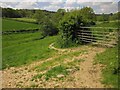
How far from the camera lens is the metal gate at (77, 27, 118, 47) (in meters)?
20.0

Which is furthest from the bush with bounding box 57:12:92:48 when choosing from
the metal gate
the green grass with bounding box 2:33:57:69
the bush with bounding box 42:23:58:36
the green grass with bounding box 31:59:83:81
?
the bush with bounding box 42:23:58:36

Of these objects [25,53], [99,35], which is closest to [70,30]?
[99,35]

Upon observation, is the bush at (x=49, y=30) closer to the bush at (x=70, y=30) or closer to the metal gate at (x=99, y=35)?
the bush at (x=70, y=30)

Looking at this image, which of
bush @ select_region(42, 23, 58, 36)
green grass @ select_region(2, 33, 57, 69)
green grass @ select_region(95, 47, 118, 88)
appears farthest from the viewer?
bush @ select_region(42, 23, 58, 36)

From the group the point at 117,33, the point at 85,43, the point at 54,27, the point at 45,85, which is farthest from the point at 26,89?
the point at 54,27

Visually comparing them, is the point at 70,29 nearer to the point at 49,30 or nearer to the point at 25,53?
the point at 25,53

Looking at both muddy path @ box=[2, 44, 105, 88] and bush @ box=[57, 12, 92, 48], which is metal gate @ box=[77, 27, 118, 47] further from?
muddy path @ box=[2, 44, 105, 88]

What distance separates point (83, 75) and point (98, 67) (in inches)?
56.4

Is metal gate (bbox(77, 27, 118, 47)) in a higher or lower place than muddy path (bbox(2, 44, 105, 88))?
higher

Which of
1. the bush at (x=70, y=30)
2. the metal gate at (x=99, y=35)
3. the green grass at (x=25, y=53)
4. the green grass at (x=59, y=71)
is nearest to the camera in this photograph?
the green grass at (x=59, y=71)

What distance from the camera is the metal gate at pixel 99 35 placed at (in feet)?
65.6

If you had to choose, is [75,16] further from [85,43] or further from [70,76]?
[70,76]

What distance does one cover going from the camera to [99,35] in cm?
2239

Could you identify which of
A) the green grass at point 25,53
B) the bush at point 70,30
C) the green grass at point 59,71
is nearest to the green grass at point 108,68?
the green grass at point 59,71
